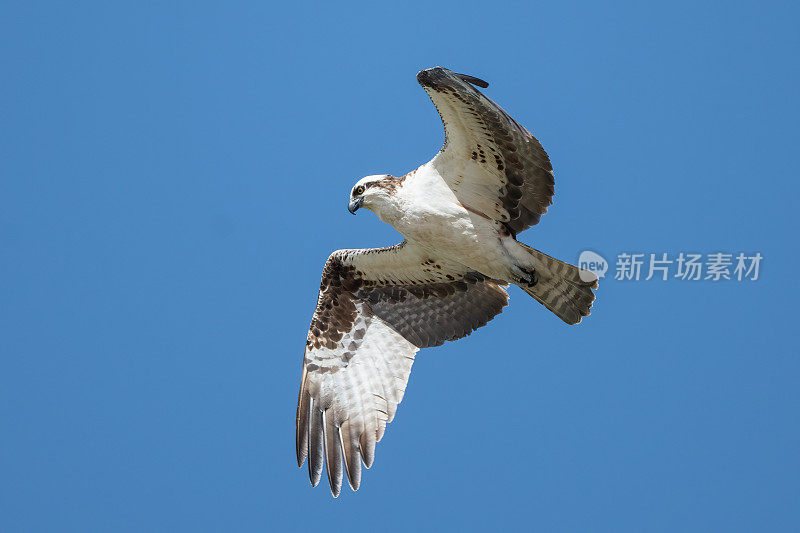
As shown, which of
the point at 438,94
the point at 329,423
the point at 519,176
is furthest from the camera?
the point at 329,423

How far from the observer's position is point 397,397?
34.0 feet

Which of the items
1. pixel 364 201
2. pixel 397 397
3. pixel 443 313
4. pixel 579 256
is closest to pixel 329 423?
pixel 397 397

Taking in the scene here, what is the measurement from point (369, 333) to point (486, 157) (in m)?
2.53

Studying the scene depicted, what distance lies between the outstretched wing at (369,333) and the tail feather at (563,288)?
729mm

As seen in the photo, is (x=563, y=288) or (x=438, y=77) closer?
(x=438, y=77)

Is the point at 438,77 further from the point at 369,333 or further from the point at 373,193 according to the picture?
the point at 369,333

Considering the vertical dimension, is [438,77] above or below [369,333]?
above

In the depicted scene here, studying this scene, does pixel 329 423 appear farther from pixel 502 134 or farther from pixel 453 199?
pixel 502 134

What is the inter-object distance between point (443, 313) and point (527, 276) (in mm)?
1266

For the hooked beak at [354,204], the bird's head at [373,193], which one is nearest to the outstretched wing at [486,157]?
the bird's head at [373,193]

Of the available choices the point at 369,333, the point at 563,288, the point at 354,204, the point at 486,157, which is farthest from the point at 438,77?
the point at 369,333

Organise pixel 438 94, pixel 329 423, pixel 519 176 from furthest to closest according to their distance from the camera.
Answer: pixel 329 423 < pixel 519 176 < pixel 438 94

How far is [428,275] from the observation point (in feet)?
34.8

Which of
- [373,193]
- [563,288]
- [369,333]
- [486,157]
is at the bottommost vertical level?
[369,333]
